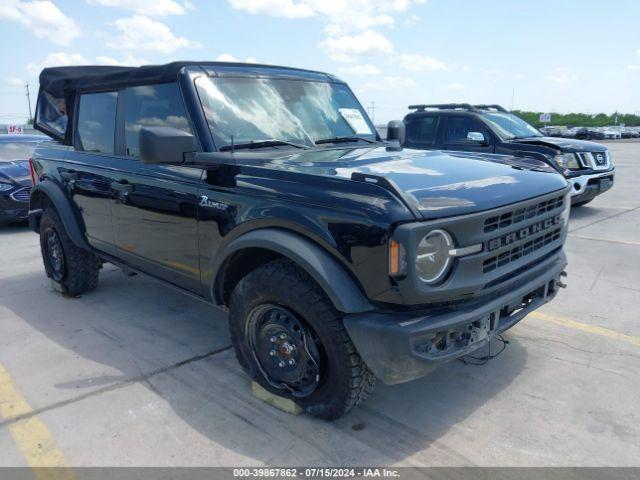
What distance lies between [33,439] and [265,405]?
1.27m

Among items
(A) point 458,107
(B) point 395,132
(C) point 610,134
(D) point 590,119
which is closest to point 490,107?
(A) point 458,107

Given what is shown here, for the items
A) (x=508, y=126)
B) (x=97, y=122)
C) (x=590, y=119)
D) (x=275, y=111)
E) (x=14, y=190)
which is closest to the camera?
(x=275, y=111)

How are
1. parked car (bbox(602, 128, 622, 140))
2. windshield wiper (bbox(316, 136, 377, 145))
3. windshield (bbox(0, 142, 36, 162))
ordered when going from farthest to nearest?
parked car (bbox(602, 128, 622, 140)) < windshield (bbox(0, 142, 36, 162)) < windshield wiper (bbox(316, 136, 377, 145))

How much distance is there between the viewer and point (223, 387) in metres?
3.35

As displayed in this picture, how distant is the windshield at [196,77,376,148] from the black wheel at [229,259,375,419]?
100 cm

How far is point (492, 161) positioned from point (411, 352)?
1715 mm

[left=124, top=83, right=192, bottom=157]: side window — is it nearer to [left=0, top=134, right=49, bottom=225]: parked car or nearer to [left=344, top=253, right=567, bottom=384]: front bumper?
[left=344, top=253, right=567, bottom=384]: front bumper

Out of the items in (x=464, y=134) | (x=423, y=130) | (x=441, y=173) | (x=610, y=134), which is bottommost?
(x=441, y=173)

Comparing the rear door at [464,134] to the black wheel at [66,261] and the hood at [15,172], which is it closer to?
the black wheel at [66,261]

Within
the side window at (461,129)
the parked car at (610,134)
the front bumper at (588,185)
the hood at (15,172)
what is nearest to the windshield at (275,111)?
the side window at (461,129)

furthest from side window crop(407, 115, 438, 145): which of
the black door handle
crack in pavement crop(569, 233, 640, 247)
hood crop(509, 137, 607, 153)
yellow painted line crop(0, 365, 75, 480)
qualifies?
yellow painted line crop(0, 365, 75, 480)

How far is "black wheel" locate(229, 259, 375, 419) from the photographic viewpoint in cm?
265

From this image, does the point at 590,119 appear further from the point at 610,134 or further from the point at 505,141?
the point at 505,141

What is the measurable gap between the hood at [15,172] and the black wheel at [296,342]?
7.34 meters
